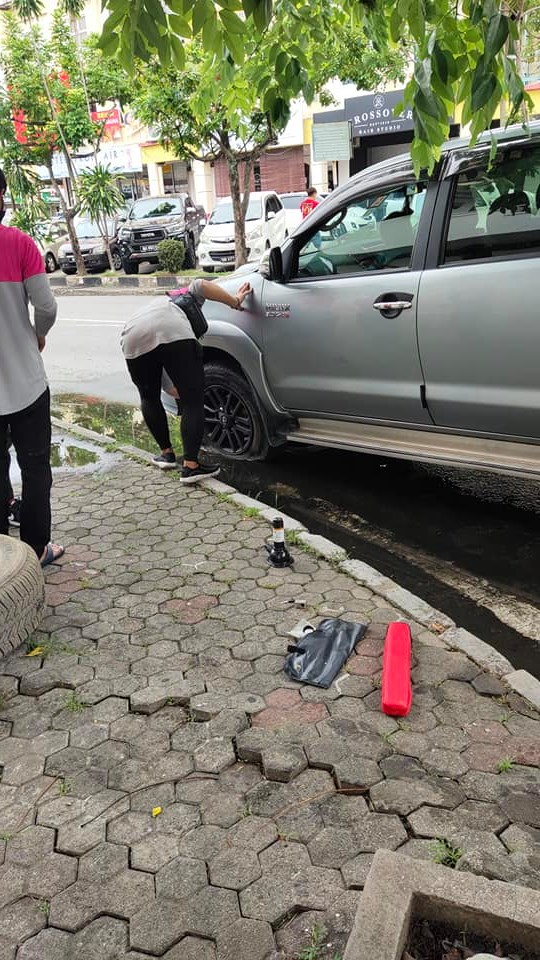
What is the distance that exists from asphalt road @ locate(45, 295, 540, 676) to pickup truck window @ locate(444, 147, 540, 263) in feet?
5.14

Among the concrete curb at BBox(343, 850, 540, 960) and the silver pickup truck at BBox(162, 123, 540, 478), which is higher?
the silver pickup truck at BBox(162, 123, 540, 478)

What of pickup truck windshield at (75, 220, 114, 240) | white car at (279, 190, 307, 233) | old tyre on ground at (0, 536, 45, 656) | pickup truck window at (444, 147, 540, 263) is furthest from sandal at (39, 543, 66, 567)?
pickup truck windshield at (75, 220, 114, 240)

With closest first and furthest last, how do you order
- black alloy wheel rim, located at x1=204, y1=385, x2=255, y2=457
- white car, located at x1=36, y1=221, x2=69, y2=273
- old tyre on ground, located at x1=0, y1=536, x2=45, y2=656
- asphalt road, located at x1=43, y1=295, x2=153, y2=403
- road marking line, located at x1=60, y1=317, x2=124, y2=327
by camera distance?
old tyre on ground, located at x1=0, y1=536, x2=45, y2=656
black alloy wheel rim, located at x1=204, y1=385, x2=255, y2=457
asphalt road, located at x1=43, y1=295, x2=153, y2=403
road marking line, located at x1=60, y1=317, x2=124, y2=327
white car, located at x1=36, y1=221, x2=69, y2=273

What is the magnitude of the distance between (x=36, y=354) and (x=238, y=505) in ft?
5.34

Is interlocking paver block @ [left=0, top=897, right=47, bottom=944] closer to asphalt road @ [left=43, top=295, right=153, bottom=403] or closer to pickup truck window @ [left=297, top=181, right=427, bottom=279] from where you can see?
pickup truck window @ [left=297, top=181, right=427, bottom=279]

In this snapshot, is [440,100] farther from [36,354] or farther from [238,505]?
[238,505]

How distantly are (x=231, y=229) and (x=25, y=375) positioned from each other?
16.6m

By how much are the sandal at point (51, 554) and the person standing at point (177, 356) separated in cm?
117

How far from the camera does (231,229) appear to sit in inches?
752

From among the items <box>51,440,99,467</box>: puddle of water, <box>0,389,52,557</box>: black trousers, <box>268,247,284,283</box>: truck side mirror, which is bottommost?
<box>51,440,99,467</box>: puddle of water

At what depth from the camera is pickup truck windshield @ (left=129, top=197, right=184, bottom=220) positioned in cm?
2084

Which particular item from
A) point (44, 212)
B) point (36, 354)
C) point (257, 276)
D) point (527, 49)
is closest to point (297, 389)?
point (257, 276)

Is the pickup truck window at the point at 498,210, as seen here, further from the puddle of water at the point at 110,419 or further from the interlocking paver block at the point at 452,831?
the puddle of water at the point at 110,419

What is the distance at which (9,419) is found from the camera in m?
3.65
